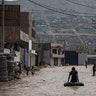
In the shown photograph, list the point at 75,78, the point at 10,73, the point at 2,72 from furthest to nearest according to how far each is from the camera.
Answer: the point at 10,73 → the point at 2,72 → the point at 75,78

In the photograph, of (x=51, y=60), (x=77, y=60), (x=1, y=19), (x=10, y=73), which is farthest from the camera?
(x=77, y=60)

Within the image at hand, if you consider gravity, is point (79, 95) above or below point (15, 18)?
below

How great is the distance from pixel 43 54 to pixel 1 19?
87061mm

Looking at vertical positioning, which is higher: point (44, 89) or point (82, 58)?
point (44, 89)

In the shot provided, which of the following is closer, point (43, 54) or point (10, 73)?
point (10, 73)

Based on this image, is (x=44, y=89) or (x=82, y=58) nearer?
(x=44, y=89)

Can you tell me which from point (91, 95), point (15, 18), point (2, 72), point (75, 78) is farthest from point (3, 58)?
point (91, 95)

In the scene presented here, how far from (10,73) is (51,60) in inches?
3436

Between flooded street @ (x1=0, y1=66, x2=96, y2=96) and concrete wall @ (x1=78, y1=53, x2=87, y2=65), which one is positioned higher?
flooded street @ (x1=0, y1=66, x2=96, y2=96)

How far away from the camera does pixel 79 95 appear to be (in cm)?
2127

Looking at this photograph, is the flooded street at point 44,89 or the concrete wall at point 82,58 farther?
the concrete wall at point 82,58

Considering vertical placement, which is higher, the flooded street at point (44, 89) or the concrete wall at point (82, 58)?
the flooded street at point (44, 89)

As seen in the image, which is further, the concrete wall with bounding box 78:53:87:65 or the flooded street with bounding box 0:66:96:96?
the concrete wall with bounding box 78:53:87:65

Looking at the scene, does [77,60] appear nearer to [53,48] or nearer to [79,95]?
[53,48]
